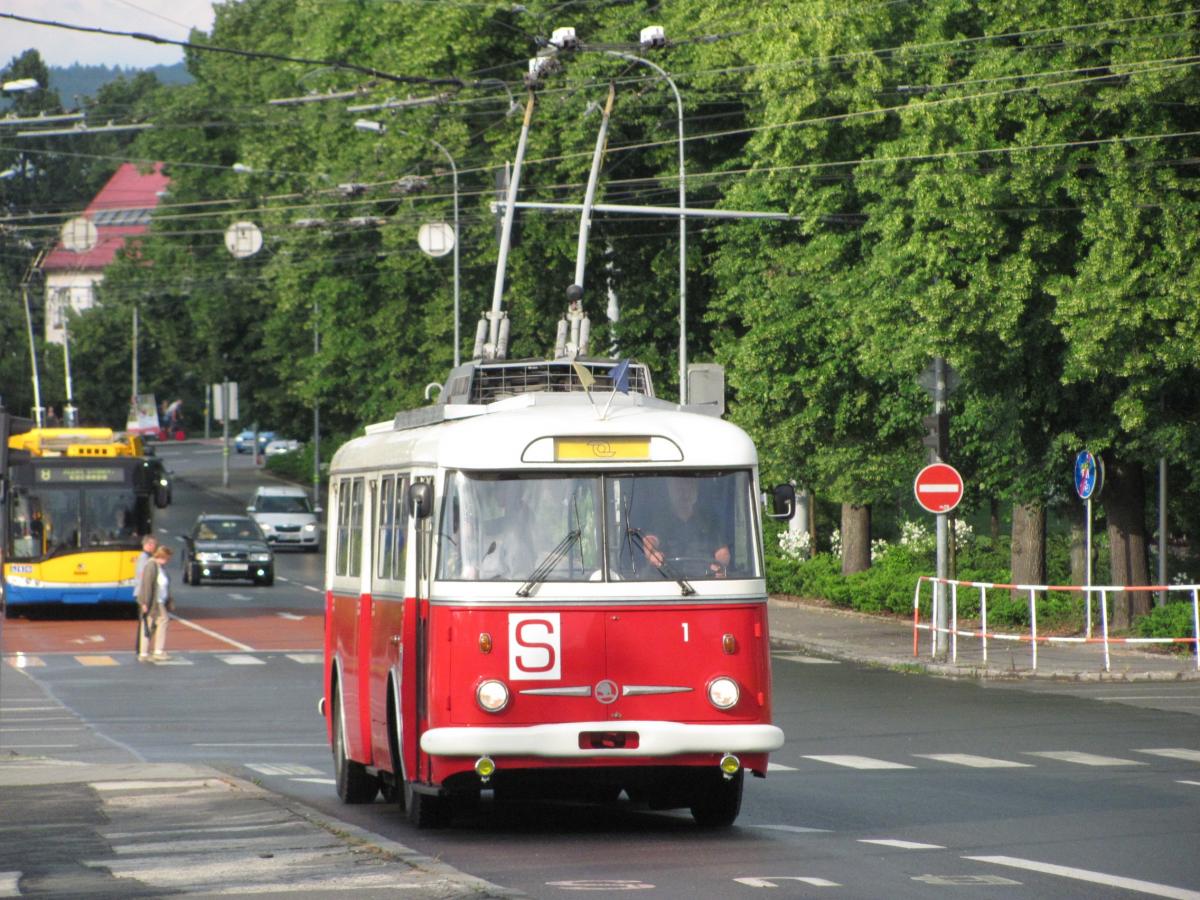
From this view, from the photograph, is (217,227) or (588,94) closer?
(588,94)

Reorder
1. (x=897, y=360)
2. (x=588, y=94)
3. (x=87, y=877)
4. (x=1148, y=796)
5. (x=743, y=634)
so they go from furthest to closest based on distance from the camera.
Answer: (x=588, y=94)
(x=897, y=360)
(x=1148, y=796)
(x=743, y=634)
(x=87, y=877)

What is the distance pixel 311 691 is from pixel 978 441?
13.1 m

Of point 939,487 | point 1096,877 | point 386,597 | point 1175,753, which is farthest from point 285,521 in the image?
point 1096,877

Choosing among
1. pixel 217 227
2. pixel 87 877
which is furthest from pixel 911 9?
pixel 217 227

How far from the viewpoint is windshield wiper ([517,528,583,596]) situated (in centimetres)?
1320

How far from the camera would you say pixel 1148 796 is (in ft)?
51.7

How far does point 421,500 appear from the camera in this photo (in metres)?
13.4

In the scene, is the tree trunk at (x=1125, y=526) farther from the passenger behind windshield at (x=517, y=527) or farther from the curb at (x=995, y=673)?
the passenger behind windshield at (x=517, y=527)

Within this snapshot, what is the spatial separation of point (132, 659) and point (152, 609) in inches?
44.1

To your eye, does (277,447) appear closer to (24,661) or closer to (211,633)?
(211,633)

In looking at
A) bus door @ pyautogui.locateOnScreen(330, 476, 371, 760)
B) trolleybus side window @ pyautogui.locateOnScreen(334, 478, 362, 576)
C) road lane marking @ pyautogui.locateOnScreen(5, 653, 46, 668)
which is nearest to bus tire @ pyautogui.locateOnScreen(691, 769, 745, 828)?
bus door @ pyautogui.locateOnScreen(330, 476, 371, 760)

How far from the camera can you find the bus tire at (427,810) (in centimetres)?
1389

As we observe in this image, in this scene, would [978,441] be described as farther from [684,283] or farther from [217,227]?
[217,227]

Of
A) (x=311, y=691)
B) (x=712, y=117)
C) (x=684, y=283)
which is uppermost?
(x=712, y=117)
